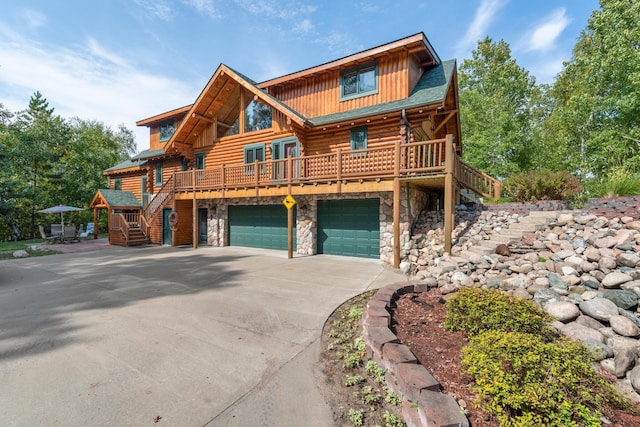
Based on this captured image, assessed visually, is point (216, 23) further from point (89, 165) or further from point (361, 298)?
Answer: point (89, 165)

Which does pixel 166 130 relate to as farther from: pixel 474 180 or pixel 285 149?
Answer: pixel 474 180

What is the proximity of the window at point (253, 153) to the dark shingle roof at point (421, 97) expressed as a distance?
3207mm

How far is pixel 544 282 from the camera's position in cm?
505

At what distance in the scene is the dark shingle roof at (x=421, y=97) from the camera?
32.1 ft

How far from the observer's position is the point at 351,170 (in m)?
9.89

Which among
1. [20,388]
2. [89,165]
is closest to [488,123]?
[20,388]

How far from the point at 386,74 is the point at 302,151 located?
4863 millimetres

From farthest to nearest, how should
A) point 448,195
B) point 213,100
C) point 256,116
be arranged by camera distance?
point 213,100 < point 256,116 < point 448,195

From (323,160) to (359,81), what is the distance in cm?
455

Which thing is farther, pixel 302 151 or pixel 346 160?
pixel 302 151

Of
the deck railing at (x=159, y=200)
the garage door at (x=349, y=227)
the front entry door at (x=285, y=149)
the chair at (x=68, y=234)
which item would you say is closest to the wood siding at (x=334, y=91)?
the front entry door at (x=285, y=149)

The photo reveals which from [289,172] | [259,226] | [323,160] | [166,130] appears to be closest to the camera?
[323,160]

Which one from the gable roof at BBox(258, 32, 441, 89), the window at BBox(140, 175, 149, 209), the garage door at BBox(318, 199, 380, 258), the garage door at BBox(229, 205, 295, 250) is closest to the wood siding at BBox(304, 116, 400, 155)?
the garage door at BBox(318, 199, 380, 258)

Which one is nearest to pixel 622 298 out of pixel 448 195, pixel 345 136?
pixel 448 195
